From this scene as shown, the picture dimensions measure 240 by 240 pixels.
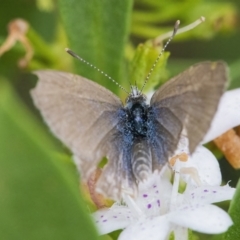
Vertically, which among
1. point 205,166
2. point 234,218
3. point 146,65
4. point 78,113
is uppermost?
point 146,65

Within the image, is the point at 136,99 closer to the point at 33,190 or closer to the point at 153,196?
the point at 153,196

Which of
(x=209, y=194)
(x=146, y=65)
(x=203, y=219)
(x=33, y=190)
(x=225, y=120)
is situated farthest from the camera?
(x=146, y=65)

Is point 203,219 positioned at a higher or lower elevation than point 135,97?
lower

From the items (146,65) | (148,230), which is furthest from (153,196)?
(146,65)

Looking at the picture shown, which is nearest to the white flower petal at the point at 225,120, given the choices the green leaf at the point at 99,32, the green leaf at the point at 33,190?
the green leaf at the point at 99,32

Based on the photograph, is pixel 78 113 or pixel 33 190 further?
pixel 78 113

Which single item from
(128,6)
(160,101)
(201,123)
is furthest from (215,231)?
(128,6)

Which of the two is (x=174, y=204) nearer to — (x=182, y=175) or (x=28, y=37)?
(x=182, y=175)

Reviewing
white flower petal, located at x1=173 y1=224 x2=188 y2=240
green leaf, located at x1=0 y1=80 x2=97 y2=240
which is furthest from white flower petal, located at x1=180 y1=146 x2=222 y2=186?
green leaf, located at x1=0 y1=80 x2=97 y2=240
